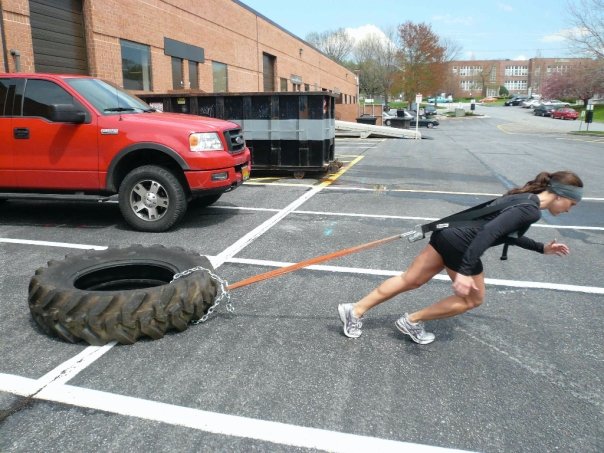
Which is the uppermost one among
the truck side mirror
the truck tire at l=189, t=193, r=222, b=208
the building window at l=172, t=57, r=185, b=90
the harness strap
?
the building window at l=172, t=57, r=185, b=90

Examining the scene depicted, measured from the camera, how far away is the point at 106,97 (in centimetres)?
688

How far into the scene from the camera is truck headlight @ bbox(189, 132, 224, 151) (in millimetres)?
6465

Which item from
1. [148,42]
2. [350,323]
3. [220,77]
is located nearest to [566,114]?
[220,77]

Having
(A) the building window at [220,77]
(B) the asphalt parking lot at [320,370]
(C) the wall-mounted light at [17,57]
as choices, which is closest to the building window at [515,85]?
(A) the building window at [220,77]

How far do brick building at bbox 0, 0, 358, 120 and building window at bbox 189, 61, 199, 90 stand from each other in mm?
41

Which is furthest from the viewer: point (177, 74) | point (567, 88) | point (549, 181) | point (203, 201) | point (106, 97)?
point (567, 88)

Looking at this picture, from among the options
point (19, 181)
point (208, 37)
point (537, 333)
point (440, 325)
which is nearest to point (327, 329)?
point (440, 325)

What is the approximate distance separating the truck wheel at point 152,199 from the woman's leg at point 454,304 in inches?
156

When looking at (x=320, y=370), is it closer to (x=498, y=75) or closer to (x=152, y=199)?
(x=152, y=199)

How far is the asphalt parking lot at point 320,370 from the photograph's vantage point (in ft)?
8.46

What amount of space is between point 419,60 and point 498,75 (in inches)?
3838

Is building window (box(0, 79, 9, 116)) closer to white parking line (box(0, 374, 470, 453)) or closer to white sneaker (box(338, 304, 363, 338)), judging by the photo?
white parking line (box(0, 374, 470, 453))

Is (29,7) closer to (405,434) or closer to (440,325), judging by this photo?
(440,325)

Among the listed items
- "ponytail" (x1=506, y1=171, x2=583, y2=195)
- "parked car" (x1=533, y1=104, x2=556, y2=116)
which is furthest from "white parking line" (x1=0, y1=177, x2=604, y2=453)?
"parked car" (x1=533, y1=104, x2=556, y2=116)
